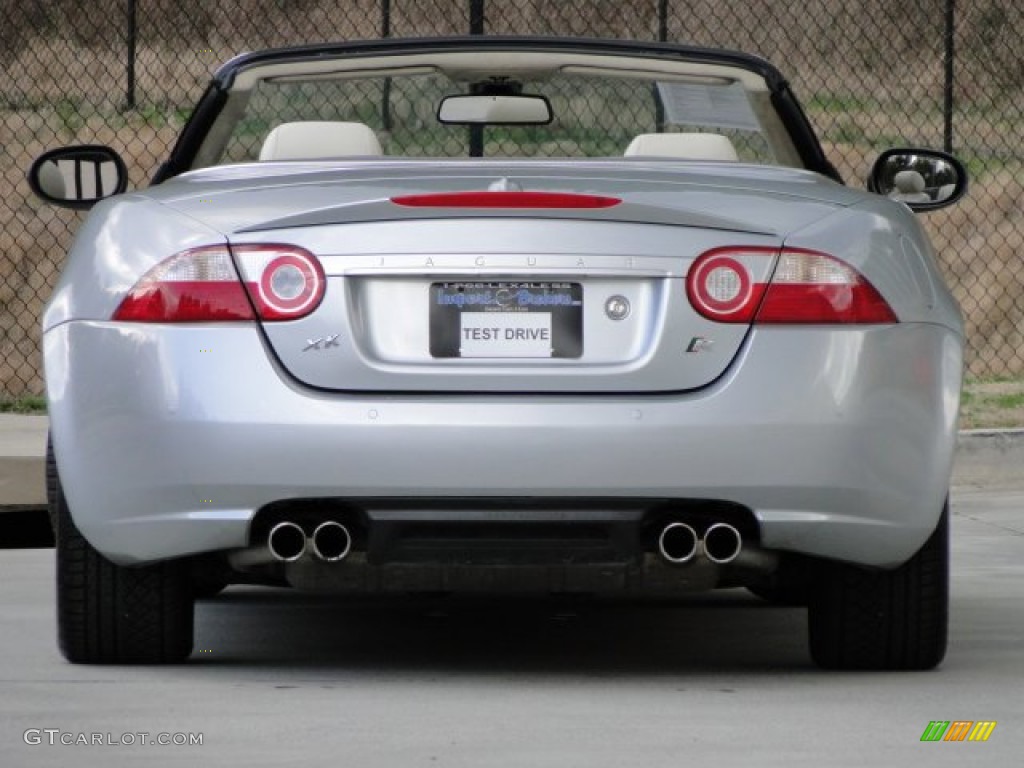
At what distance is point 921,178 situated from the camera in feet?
20.4

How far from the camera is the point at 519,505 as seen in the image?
490 cm

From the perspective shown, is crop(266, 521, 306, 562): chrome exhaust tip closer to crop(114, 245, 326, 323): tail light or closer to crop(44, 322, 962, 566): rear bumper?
crop(44, 322, 962, 566): rear bumper

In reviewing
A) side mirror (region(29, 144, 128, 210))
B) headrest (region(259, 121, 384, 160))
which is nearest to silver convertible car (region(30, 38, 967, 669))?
headrest (region(259, 121, 384, 160))

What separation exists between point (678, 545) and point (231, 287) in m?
1.04

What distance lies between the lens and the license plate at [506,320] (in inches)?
194

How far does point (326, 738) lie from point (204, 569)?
796 millimetres

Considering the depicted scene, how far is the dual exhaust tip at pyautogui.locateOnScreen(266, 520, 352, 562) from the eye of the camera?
4992mm

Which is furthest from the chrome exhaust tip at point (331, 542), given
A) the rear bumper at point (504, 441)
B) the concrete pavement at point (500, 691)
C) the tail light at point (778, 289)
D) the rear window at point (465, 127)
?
the rear window at point (465, 127)

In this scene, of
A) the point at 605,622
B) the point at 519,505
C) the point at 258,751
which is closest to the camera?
the point at 258,751

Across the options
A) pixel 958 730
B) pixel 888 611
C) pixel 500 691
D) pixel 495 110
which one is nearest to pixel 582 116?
pixel 495 110

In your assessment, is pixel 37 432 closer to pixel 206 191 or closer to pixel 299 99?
pixel 206 191

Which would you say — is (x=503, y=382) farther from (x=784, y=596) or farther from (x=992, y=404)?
(x=992, y=404)

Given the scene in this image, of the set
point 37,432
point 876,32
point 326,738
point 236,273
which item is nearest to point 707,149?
point 236,273
